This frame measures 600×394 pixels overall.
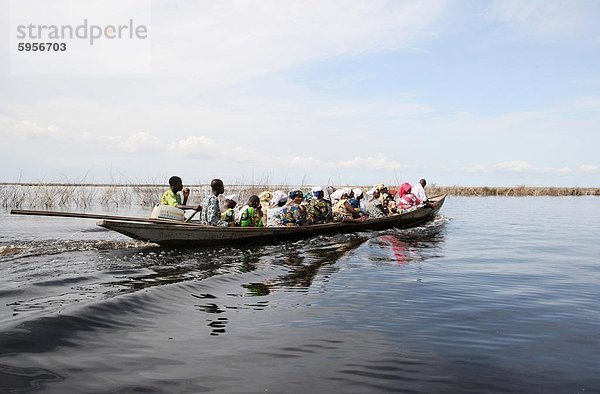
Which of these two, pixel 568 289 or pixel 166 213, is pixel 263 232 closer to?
pixel 166 213

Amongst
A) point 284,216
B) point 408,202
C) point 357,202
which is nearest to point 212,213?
point 284,216

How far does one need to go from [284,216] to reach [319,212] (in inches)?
55.7

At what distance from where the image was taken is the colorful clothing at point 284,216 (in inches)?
462

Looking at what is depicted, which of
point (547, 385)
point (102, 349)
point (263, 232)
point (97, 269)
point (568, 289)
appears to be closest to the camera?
point (547, 385)

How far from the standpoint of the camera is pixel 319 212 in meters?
12.8

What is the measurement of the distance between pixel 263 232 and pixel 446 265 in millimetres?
4163

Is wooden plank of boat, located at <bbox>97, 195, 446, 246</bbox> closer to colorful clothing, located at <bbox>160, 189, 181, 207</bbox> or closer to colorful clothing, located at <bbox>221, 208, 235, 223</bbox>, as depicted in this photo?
colorful clothing, located at <bbox>221, 208, 235, 223</bbox>

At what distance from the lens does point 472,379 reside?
3350mm

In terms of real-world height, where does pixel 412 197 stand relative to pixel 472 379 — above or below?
above

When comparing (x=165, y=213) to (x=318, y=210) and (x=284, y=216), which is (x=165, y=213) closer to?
(x=284, y=216)

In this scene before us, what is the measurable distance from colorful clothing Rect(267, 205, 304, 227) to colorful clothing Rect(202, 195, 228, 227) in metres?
1.67

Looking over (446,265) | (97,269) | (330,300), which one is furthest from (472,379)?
(97,269)

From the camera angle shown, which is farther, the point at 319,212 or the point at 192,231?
the point at 319,212

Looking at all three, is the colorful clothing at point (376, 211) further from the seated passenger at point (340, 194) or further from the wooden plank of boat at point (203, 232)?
the wooden plank of boat at point (203, 232)
